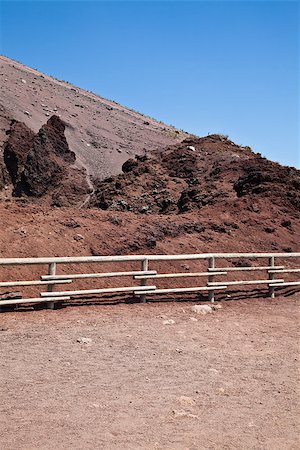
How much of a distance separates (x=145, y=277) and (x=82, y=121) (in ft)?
157

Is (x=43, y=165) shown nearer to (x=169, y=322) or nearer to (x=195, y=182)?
(x=195, y=182)

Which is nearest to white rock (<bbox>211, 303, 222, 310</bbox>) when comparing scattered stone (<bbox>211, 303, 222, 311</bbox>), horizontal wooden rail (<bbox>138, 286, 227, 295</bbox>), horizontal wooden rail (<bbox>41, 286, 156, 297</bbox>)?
scattered stone (<bbox>211, 303, 222, 311</bbox>)

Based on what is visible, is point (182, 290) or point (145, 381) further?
point (182, 290)

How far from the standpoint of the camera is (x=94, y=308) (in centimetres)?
955

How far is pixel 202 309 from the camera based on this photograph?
33.4ft

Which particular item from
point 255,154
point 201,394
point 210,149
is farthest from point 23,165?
point 201,394

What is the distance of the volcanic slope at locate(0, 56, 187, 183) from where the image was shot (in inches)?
1720

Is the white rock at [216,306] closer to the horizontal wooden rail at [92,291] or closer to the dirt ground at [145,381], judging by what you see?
the dirt ground at [145,381]

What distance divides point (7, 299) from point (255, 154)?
19.0 meters

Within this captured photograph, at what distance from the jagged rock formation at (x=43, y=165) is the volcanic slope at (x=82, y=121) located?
1.84 metres

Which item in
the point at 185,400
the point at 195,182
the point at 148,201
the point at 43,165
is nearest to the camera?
the point at 185,400

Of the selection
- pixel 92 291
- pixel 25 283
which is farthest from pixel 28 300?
pixel 92 291

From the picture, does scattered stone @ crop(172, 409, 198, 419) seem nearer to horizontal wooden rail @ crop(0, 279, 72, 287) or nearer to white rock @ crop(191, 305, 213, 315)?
horizontal wooden rail @ crop(0, 279, 72, 287)

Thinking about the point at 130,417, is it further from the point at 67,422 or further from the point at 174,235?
the point at 174,235
